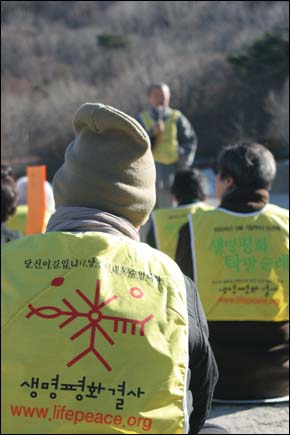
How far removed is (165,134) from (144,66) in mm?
17695

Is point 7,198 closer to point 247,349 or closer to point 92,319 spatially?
point 247,349

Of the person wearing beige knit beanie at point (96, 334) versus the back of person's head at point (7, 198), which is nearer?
the person wearing beige knit beanie at point (96, 334)

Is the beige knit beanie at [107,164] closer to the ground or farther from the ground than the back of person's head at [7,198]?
farther from the ground

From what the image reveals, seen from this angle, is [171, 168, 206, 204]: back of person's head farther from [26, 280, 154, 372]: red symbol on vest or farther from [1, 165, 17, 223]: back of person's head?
[26, 280, 154, 372]: red symbol on vest

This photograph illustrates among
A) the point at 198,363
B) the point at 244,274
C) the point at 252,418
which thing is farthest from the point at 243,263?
the point at 198,363

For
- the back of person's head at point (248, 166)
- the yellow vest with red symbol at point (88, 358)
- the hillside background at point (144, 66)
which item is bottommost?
the hillside background at point (144, 66)

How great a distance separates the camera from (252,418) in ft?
14.5

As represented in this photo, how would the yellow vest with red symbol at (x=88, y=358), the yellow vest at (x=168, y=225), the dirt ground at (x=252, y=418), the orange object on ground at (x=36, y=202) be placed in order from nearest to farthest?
the yellow vest with red symbol at (x=88, y=358) < the dirt ground at (x=252, y=418) < the orange object on ground at (x=36, y=202) < the yellow vest at (x=168, y=225)

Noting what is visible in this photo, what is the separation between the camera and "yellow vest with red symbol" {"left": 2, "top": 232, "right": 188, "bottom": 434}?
191 centimetres

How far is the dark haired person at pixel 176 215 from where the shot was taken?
5.63 m

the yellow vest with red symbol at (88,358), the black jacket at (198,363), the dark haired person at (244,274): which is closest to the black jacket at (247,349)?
the dark haired person at (244,274)

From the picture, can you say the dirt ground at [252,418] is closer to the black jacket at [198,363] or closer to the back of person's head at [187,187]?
the back of person's head at [187,187]

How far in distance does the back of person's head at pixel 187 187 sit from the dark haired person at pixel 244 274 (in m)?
1.04

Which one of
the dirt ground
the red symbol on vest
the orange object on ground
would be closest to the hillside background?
the orange object on ground
